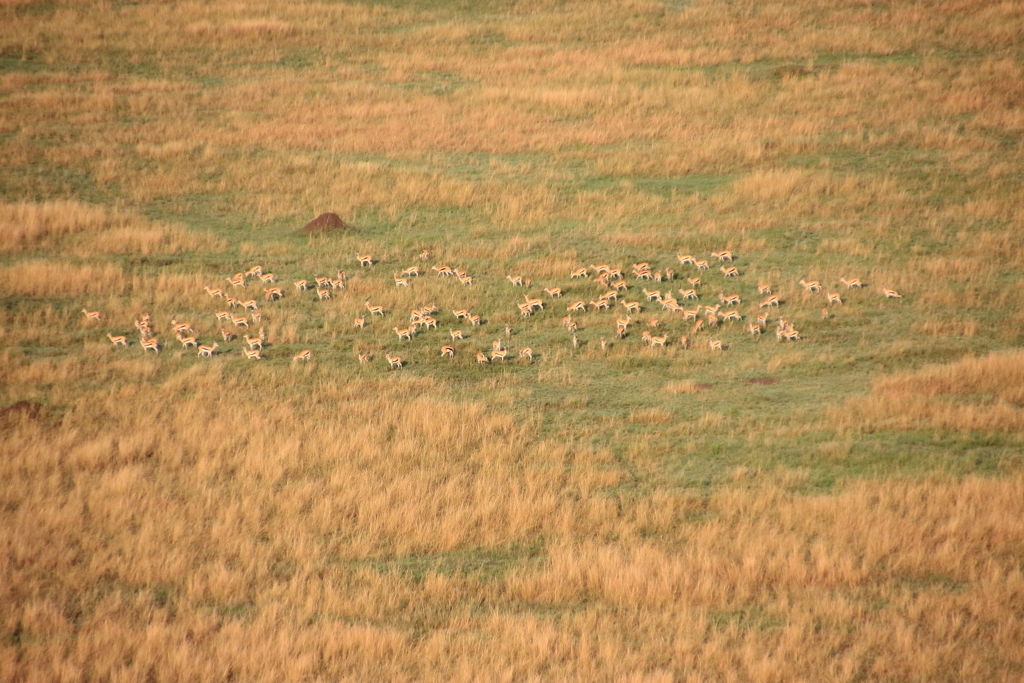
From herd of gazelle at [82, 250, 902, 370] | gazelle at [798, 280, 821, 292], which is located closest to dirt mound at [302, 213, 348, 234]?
herd of gazelle at [82, 250, 902, 370]

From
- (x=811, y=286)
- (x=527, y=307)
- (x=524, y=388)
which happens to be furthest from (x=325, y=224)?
(x=811, y=286)

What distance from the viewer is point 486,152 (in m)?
29.3

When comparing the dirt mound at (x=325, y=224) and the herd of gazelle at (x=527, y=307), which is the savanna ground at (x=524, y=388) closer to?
the herd of gazelle at (x=527, y=307)

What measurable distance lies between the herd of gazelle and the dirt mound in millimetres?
2074

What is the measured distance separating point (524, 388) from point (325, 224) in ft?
32.8

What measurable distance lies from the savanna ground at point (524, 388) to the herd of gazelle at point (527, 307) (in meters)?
0.27

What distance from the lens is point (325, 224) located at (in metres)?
23.8

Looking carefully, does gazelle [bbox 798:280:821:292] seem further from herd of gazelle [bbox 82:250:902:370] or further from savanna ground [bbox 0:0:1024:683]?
savanna ground [bbox 0:0:1024:683]

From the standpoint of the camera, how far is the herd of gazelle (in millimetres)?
17250

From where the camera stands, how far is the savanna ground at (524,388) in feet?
30.5

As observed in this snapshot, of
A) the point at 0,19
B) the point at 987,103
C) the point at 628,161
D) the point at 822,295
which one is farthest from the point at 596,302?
the point at 0,19

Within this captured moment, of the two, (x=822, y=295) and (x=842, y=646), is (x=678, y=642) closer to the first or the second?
(x=842, y=646)

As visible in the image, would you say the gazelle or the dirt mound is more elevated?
the dirt mound

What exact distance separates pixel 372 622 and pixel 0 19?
42352mm
